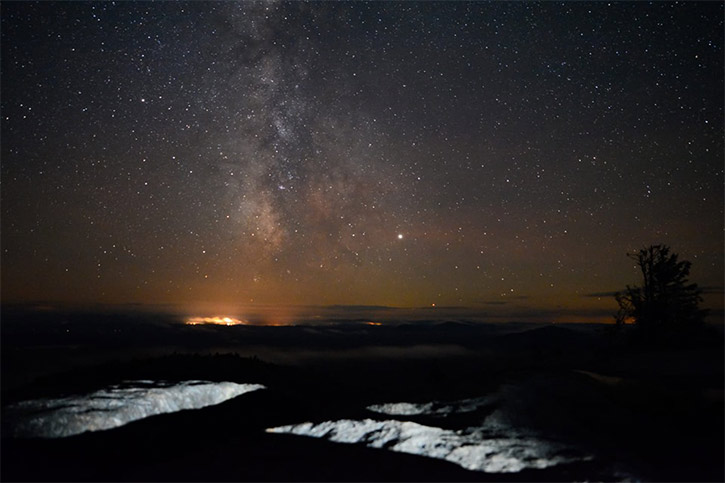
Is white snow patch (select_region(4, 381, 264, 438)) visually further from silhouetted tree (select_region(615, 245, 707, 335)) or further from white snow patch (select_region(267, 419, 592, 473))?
silhouetted tree (select_region(615, 245, 707, 335))

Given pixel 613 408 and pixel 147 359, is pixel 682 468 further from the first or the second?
pixel 147 359

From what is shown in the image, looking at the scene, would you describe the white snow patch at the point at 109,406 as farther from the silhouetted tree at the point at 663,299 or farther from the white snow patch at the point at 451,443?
the silhouetted tree at the point at 663,299

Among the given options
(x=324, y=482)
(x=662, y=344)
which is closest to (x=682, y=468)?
(x=324, y=482)

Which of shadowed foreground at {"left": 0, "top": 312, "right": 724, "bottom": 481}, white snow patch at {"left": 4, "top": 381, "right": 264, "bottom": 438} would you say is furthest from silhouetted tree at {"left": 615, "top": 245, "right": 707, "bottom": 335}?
white snow patch at {"left": 4, "top": 381, "right": 264, "bottom": 438}

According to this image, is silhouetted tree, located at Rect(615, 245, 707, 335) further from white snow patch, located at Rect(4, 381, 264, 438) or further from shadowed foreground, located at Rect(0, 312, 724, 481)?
white snow patch, located at Rect(4, 381, 264, 438)

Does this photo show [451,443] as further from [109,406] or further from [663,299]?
[663,299]

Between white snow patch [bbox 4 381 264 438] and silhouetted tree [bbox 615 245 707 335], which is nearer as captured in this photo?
white snow patch [bbox 4 381 264 438]

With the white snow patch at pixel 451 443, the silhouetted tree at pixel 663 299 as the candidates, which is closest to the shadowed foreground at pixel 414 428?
the white snow patch at pixel 451 443
